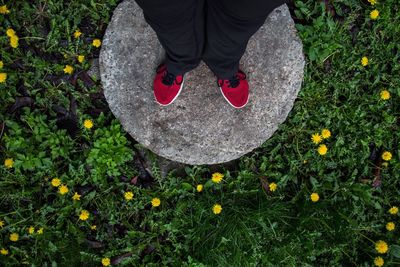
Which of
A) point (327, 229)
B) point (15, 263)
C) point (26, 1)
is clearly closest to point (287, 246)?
point (327, 229)

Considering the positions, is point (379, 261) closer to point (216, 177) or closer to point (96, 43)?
point (216, 177)

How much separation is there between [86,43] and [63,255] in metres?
1.38

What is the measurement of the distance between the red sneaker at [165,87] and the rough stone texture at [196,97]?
0.07 meters

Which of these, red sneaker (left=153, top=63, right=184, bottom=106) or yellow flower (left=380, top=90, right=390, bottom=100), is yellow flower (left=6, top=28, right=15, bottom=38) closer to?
red sneaker (left=153, top=63, right=184, bottom=106)

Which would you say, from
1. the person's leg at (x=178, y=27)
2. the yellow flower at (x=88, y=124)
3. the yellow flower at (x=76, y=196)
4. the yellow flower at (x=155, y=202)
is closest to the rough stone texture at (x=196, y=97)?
the yellow flower at (x=88, y=124)

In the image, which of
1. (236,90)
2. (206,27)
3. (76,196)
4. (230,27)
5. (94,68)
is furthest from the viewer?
(94,68)

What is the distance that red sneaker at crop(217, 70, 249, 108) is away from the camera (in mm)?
2445

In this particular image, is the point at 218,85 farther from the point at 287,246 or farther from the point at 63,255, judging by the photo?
the point at 63,255

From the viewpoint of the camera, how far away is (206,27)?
6.19ft

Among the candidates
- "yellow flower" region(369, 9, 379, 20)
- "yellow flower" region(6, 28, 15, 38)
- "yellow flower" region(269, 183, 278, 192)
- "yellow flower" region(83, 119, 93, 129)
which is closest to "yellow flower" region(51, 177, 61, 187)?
"yellow flower" region(83, 119, 93, 129)

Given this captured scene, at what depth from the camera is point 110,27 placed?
2.61 metres

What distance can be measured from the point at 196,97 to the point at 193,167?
0.46m

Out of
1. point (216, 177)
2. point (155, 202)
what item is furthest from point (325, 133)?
point (155, 202)

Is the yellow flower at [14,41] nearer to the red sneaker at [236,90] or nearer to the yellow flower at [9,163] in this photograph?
the yellow flower at [9,163]
